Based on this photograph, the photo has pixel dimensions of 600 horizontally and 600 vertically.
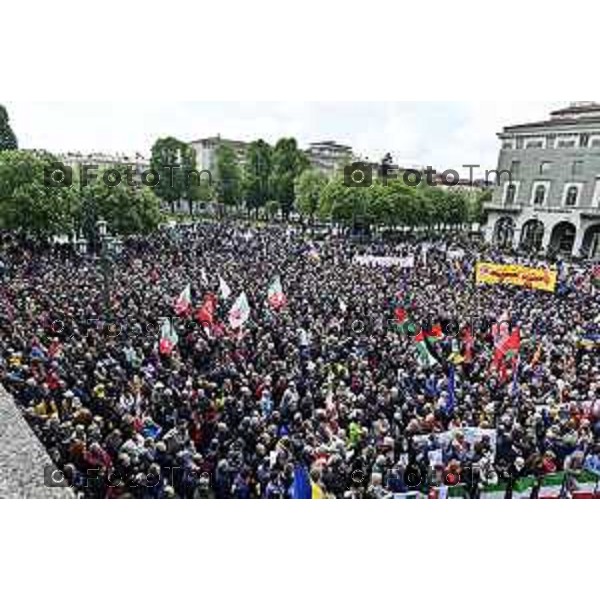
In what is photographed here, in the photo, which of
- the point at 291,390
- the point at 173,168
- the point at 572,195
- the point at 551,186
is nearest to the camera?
the point at 291,390

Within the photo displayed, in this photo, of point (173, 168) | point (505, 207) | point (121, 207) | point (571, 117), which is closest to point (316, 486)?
point (121, 207)

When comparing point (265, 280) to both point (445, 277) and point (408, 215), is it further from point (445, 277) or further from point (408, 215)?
point (408, 215)

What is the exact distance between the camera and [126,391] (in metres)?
10.7

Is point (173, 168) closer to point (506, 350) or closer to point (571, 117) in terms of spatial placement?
point (571, 117)

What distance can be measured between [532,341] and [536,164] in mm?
28670

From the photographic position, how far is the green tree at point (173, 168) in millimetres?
47156

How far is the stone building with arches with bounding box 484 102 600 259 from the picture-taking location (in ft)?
126

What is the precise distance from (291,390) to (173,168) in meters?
39.2

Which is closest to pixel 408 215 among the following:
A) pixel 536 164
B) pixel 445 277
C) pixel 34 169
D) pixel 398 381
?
pixel 536 164

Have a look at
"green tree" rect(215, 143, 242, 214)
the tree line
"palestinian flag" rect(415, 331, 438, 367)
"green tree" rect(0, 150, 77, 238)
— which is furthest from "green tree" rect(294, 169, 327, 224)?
"palestinian flag" rect(415, 331, 438, 367)

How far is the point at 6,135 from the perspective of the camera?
40.8 meters

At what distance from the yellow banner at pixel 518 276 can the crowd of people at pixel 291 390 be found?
2.92 feet

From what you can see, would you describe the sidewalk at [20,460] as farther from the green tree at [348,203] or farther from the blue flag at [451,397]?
the green tree at [348,203]

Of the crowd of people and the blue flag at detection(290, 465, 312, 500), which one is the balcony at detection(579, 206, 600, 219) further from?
the blue flag at detection(290, 465, 312, 500)
